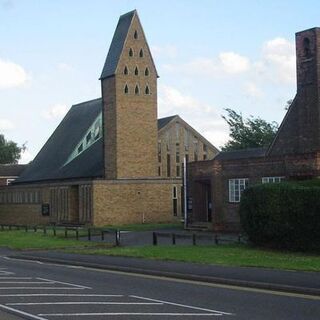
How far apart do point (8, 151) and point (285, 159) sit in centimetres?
8634

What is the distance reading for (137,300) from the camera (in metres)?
13.3

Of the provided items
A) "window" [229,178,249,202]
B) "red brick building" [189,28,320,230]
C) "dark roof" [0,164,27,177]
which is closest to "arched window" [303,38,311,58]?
→ "red brick building" [189,28,320,230]

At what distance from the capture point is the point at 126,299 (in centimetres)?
1348

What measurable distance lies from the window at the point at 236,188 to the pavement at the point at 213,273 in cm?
1594

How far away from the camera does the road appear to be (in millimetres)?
11453

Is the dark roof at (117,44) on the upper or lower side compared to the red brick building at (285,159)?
upper

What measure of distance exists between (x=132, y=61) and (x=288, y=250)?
1274 inches

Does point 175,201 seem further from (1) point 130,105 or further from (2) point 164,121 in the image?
(2) point 164,121

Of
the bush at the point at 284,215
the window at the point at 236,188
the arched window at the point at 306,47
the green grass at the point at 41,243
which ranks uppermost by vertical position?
the arched window at the point at 306,47

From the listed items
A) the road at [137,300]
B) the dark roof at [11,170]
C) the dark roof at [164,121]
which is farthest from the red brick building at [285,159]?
the dark roof at [11,170]

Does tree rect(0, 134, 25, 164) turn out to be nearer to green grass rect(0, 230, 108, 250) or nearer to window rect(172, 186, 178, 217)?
window rect(172, 186, 178, 217)

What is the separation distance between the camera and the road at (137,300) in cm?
1145

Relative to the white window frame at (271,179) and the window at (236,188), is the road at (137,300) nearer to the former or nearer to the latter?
the white window frame at (271,179)

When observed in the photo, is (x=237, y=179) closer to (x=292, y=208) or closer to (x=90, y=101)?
(x=292, y=208)
